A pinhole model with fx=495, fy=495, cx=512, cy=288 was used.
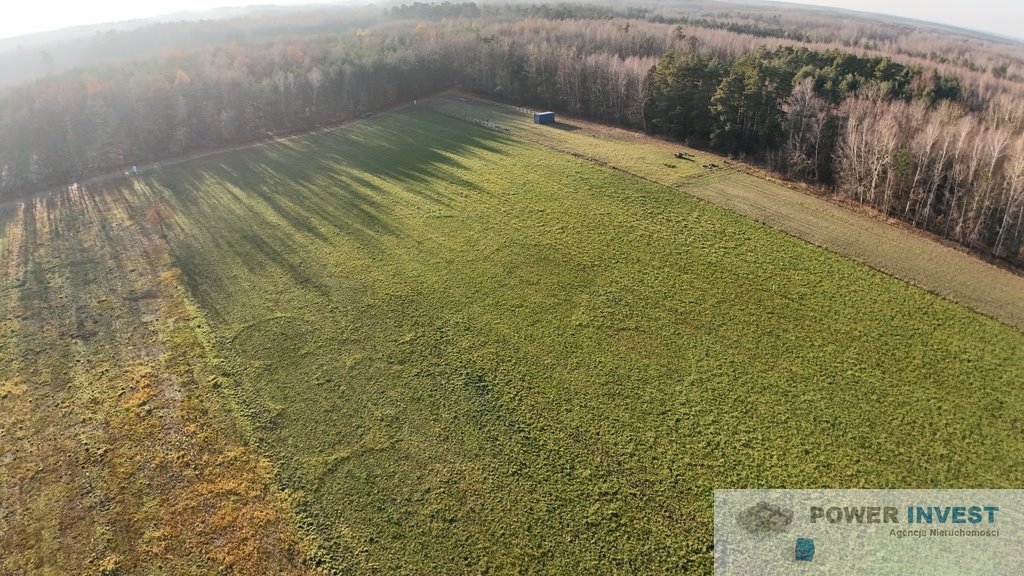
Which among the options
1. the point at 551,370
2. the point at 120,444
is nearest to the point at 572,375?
the point at 551,370

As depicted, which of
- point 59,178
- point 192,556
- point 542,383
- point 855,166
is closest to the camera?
point 192,556

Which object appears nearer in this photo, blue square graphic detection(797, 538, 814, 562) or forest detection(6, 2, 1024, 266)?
blue square graphic detection(797, 538, 814, 562)

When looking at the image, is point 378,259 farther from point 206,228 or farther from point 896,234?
point 896,234

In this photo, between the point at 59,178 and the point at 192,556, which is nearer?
the point at 192,556

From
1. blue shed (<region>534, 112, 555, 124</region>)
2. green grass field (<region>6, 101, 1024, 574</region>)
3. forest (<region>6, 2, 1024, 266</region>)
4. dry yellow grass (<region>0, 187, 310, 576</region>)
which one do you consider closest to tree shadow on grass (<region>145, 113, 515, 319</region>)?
green grass field (<region>6, 101, 1024, 574</region>)

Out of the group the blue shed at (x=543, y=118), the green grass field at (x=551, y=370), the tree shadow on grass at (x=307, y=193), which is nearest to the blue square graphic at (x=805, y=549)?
the green grass field at (x=551, y=370)

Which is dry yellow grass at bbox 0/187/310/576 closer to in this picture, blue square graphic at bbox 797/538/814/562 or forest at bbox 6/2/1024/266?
blue square graphic at bbox 797/538/814/562

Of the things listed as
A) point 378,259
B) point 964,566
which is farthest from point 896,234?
A: point 378,259
